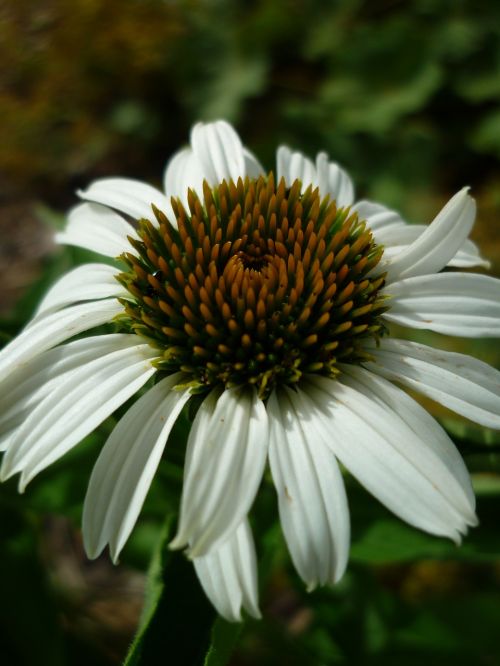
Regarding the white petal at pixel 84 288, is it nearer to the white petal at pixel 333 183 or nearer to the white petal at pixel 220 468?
the white petal at pixel 220 468

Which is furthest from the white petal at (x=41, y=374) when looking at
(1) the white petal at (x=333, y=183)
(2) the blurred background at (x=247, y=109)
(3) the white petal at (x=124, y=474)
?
(2) the blurred background at (x=247, y=109)

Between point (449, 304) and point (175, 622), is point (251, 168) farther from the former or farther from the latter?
point (175, 622)

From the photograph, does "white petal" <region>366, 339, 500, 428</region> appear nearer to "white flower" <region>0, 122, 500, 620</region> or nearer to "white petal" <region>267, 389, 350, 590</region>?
"white flower" <region>0, 122, 500, 620</region>

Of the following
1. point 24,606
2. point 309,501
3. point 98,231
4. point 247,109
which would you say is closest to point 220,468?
point 309,501

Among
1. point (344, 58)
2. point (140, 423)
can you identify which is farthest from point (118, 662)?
point (344, 58)

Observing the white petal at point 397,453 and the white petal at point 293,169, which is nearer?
the white petal at point 397,453

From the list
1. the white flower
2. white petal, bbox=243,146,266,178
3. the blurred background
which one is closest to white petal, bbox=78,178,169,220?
the white flower

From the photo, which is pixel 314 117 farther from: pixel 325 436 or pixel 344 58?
pixel 325 436
